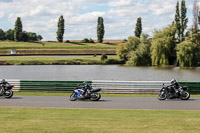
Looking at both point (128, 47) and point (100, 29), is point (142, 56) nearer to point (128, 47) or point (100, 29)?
point (128, 47)

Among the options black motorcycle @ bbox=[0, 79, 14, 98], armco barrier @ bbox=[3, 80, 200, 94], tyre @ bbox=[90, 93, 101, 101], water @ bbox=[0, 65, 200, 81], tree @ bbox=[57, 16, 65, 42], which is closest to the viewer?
tyre @ bbox=[90, 93, 101, 101]

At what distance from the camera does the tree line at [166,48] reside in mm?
71312

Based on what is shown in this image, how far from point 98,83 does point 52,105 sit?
7.21m

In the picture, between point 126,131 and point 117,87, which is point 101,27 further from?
point 126,131

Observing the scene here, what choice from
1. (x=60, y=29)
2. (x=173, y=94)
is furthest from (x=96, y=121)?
(x=60, y=29)

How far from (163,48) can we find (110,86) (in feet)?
162

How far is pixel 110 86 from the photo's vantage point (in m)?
24.8

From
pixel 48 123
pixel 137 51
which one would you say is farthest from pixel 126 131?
pixel 137 51

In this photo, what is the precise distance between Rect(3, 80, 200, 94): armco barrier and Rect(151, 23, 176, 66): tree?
157ft

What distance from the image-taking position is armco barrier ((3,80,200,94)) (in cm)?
2434

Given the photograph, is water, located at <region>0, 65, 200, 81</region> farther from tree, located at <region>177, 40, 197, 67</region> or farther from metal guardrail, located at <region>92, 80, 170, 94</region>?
metal guardrail, located at <region>92, 80, 170, 94</region>

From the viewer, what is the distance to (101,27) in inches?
5817

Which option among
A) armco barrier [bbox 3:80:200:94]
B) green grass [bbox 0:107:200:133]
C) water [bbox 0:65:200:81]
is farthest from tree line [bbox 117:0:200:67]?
green grass [bbox 0:107:200:133]

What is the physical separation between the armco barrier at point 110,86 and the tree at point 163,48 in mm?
47965
